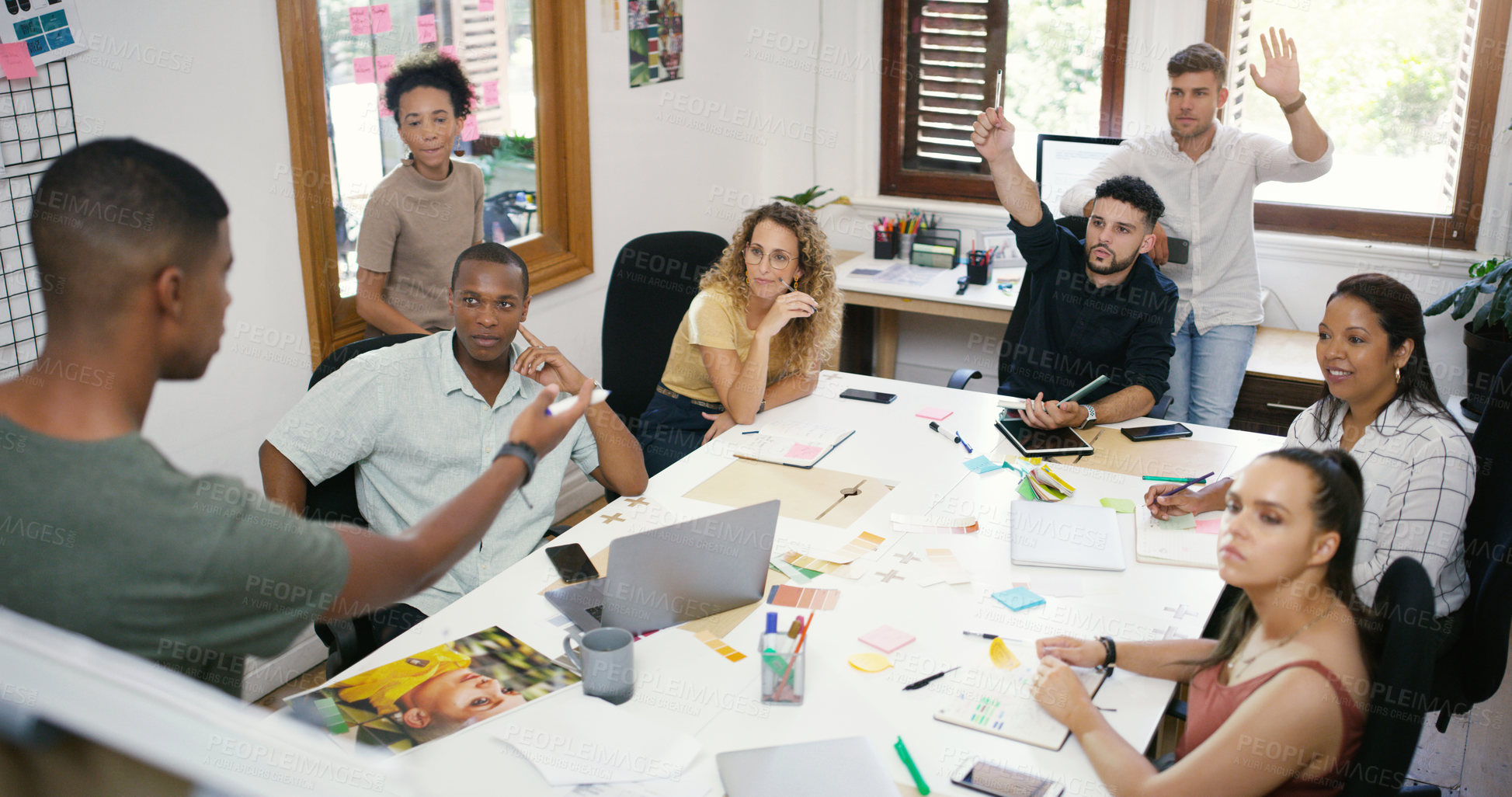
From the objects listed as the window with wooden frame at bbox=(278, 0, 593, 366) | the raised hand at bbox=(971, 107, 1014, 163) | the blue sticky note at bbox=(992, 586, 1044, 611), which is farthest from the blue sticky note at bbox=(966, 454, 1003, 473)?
the window with wooden frame at bbox=(278, 0, 593, 366)

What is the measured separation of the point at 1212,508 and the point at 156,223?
1959 millimetres

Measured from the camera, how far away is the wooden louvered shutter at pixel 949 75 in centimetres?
451

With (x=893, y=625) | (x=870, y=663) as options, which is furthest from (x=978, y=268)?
(x=870, y=663)

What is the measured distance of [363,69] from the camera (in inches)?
116

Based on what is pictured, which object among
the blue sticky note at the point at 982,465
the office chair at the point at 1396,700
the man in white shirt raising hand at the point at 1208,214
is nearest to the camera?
the office chair at the point at 1396,700

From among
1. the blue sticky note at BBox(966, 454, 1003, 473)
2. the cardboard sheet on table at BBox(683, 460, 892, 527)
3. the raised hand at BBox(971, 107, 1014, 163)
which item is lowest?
the cardboard sheet on table at BBox(683, 460, 892, 527)

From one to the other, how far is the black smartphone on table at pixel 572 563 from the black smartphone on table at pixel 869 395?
112cm

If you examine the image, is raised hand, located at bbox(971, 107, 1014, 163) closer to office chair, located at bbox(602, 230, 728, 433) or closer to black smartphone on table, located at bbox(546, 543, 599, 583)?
office chair, located at bbox(602, 230, 728, 433)

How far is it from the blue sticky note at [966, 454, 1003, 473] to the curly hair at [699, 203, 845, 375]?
63 cm

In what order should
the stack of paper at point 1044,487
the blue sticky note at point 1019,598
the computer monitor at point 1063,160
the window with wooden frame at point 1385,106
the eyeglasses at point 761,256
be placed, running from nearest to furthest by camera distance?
the blue sticky note at point 1019,598
the stack of paper at point 1044,487
the eyeglasses at point 761,256
the window with wooden frame at point 1385,106
the computer monitor at point 1063,160

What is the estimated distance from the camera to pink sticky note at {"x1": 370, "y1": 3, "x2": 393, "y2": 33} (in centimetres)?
297

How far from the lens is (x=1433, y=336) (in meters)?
3.82

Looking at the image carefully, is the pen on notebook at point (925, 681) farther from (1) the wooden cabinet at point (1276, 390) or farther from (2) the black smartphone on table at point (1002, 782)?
(1) the wooden cabinet at point (1276, 390)

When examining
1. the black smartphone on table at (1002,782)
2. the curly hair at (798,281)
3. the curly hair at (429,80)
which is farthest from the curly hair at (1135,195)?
the black smartphone on table at (1002,782)
